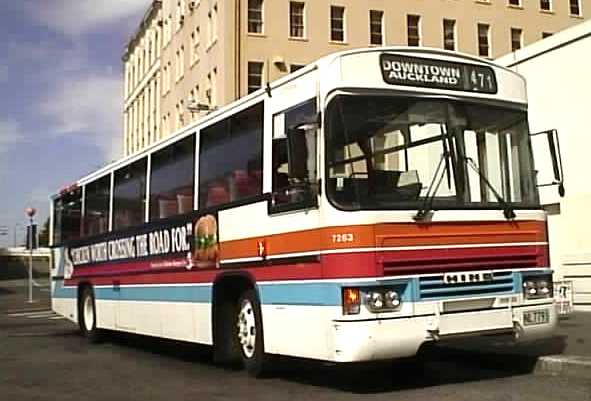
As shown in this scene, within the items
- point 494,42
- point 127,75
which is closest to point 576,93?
point 494,42

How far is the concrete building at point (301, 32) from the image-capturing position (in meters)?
45.8

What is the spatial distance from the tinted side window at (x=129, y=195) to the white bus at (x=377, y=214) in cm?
341

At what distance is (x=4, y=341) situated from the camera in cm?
1708

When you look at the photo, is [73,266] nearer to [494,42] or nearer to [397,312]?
[397,312]

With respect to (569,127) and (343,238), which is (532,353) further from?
(569,127)

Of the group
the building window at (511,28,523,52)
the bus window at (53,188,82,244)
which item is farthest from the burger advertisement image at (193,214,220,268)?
the building window at (511,28,523,52)

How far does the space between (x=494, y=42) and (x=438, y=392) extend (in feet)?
149

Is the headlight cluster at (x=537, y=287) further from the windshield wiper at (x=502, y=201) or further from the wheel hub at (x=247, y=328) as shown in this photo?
the wheel hub at (x=247, y=328)

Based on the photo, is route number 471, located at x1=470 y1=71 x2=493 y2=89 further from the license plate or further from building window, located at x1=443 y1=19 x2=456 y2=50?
building window, located at x1=443 y1=19 x2=456 y2=50

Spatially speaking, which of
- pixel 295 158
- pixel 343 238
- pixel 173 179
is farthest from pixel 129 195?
pixel 343 238

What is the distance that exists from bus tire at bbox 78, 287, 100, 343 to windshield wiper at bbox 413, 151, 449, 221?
9.38 meters

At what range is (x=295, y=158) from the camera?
8891 millimetres

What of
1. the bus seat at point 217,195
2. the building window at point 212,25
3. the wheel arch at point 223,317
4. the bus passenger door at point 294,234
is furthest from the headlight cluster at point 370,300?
the building window at point 212,25

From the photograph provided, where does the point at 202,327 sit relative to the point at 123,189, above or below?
below
